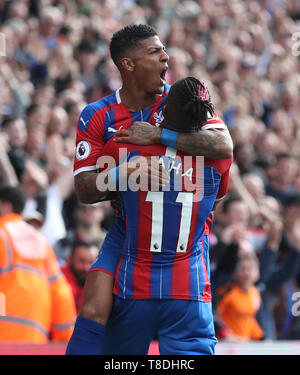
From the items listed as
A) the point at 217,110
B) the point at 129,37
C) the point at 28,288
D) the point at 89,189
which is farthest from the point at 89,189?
the point at 217,110

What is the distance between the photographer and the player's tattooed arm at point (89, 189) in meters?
4.18

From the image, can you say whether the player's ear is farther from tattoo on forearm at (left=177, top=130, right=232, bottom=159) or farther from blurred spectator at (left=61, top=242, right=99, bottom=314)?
blurred spectator at (left=61, top=242, right=99, bottom=314)

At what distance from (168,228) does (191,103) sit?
645mm

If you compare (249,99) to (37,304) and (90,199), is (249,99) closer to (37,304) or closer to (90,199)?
(37,304)

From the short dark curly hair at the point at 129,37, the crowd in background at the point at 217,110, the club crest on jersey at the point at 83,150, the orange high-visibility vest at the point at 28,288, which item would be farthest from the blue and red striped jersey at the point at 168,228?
the crowd in background at the point at 217,110

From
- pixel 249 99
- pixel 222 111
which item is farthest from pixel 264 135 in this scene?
pixel 249 99

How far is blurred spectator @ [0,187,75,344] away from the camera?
Answer: 5.80 metres

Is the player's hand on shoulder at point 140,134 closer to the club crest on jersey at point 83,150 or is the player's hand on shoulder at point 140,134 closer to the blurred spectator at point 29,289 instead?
the club crest on jersey at point 83,150

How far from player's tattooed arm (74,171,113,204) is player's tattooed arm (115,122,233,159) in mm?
239

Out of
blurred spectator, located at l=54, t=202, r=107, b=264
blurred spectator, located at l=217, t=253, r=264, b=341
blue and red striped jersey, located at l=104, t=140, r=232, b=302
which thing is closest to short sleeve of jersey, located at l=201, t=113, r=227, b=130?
blue and red striped jersey, located at l=104, t=140, r=232, b=302

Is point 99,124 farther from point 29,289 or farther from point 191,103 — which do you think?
point 29,289

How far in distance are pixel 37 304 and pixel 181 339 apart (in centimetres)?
203

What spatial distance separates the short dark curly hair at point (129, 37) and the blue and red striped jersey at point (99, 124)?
30cm

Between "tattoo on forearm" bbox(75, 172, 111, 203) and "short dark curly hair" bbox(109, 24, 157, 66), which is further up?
"short dark curly hair" bbox(109, 24, 157, 66)
